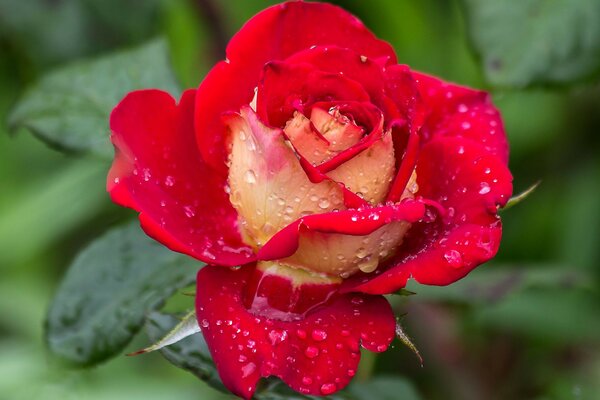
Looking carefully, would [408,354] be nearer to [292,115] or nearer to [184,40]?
[184,40]

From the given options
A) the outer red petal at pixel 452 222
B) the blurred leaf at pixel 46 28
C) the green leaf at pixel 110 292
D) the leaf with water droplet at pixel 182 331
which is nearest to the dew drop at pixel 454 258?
the outer red petal at pixel 452 222

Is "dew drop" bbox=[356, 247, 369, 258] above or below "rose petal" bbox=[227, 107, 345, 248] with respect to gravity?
below

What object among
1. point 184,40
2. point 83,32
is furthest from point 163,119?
point 184,40

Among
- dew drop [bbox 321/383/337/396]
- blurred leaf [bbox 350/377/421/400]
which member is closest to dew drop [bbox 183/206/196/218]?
dew drop [bbox 321/383/337/396]

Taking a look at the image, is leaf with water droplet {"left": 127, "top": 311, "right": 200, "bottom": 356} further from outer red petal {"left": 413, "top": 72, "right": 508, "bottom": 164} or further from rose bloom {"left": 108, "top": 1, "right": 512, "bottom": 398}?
outer red petal {"left": 413, "top": 72, "right": 508, "bottom": 164}

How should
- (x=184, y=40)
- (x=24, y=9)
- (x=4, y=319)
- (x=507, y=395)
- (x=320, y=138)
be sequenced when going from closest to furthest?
(x=320, y=138)
(x=24, y=9)
(x=507, y=395)
(x=4, y=319)
(x=184, y=40)

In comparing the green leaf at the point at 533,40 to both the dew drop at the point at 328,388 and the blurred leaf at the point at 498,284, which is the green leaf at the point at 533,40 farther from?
the dew drop at the point at 328,388

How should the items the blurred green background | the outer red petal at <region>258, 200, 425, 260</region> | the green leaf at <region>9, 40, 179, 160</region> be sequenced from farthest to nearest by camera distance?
the blurred green background < the green leaf at <region>9, 40, 179, 160</region> < the outer red petal at <region>258, 200, 425, 260</region>
